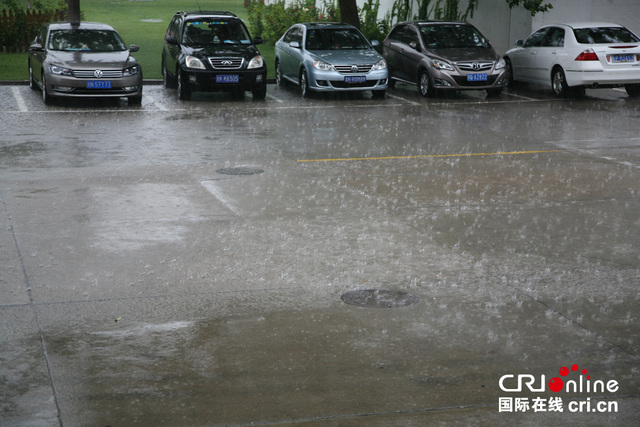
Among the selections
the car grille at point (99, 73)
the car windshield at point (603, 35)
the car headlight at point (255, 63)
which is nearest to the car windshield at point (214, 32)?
the car headlight at point (255, 63)

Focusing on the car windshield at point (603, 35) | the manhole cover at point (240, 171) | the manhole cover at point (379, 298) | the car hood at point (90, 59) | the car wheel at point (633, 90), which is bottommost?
the manhole cover at point (379, 298)

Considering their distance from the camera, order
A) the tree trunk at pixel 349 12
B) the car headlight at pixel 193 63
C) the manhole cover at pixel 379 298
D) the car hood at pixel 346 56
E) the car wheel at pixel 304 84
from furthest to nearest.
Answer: the tree trunk at pixel 349 12, the car wheel at pixel 304 84, the car hood at pixel 346 56, the car headlight at pixel 193 63, the manhole cover at pixel 379 298

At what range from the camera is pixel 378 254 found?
7637 millimetres

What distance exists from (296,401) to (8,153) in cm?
899

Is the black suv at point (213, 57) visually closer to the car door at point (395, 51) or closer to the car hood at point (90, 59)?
the car hood at point (90, 59)

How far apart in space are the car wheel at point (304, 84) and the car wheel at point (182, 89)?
102 inches

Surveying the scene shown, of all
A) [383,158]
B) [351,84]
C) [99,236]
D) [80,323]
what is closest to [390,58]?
[351,84]

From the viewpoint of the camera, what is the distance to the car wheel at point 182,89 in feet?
62.7

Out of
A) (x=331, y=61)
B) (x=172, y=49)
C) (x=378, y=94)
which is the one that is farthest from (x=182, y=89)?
(x=378, y=94)

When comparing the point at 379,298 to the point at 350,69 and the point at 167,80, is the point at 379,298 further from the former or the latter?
the point at 167,80

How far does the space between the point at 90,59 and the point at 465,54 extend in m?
8.13

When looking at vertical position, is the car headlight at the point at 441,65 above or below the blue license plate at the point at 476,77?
above

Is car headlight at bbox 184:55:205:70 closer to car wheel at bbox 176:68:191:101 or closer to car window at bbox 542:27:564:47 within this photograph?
car wheel at bbox 176:68:191:101

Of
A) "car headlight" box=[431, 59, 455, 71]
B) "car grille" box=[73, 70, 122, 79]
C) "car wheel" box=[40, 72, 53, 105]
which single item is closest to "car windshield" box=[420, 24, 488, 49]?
"car headlight" box=[431, 59, 455, 71]
